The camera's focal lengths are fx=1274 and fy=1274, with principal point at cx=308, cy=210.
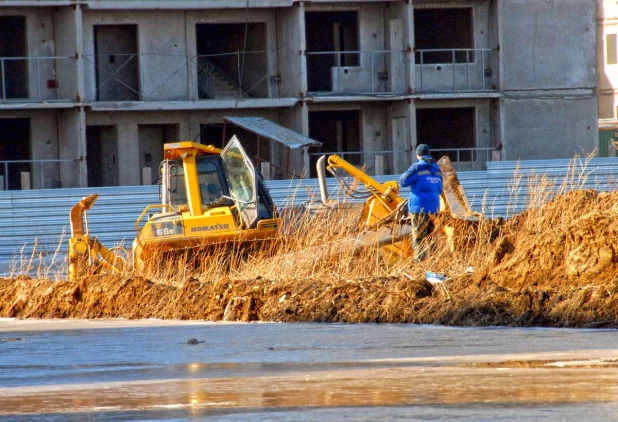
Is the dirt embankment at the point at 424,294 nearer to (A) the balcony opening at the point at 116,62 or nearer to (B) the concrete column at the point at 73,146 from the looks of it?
(B) the concrete column at the point at 73,146

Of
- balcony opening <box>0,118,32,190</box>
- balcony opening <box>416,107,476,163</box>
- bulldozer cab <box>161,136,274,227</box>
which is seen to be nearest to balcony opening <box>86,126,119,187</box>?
balcony opening <box>0,118,32,190</box>

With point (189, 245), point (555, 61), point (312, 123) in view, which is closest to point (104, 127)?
point (312, 123)

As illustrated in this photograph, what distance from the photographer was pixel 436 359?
402 inches

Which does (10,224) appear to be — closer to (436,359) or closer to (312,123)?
(312,123)

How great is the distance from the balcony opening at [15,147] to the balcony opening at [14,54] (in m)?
0.90

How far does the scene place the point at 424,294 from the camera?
14133mm

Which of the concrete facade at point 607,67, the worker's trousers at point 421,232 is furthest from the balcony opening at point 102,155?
the concrete facade at point 607,67

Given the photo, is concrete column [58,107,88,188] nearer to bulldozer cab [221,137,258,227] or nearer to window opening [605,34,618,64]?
bulldozer cab [221,137,258,227]

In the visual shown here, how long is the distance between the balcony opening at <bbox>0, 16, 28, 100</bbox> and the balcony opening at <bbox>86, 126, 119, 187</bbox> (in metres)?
2.32

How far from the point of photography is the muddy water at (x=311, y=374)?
7684mm

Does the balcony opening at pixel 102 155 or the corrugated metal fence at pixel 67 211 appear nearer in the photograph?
the corrugated metal fence at pixel 67 211

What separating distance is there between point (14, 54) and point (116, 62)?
2936 millimetres

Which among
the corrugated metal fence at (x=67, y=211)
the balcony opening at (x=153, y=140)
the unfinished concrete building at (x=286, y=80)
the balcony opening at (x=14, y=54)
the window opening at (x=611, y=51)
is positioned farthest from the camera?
the window opening at (x=611, y=51)

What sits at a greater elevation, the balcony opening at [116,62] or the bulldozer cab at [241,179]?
the balcony opening at [116,62]
